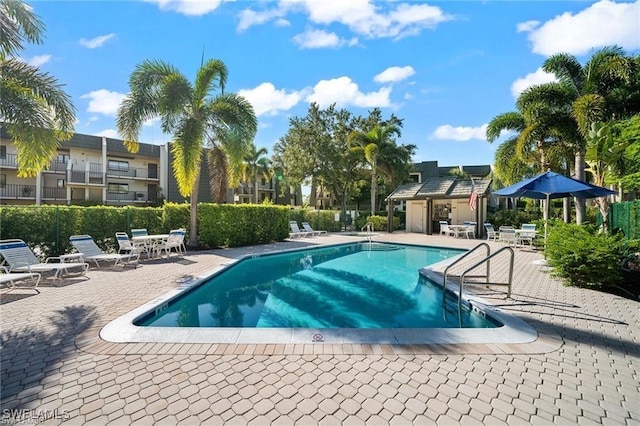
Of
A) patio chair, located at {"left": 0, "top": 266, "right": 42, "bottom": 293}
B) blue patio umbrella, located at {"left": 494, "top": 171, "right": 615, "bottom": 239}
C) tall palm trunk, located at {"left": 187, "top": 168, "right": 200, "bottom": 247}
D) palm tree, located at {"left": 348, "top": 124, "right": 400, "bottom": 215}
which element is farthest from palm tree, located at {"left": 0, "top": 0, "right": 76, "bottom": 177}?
palm tree, located at {"left": 348, "top": 124, "right": 400, "bottom": 215}

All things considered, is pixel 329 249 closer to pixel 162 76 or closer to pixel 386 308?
pixel 386 308

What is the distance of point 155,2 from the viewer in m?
8.31

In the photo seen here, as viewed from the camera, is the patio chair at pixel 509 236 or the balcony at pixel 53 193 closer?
the patio chair at pixel 509 236

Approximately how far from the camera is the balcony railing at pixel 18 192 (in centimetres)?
2469

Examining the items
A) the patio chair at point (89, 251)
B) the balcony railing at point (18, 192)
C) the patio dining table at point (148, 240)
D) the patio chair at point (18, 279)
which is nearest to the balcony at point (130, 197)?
the balcony railing at point (18, 192)

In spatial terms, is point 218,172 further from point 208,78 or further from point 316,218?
point 316,218

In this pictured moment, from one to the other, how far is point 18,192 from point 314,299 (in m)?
30.7

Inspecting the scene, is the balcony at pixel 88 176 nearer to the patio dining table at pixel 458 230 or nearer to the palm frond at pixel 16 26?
the palm frond at pixel 16 26

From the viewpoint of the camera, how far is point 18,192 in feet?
82.5

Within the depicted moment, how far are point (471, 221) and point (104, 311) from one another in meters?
23.3

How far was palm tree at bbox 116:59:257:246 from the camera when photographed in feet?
40.9

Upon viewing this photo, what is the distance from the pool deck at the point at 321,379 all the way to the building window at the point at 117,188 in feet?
97.4

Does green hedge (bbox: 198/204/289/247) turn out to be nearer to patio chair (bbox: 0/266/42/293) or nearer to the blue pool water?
the blue pool water

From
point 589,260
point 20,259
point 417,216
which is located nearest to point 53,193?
point 20,259
